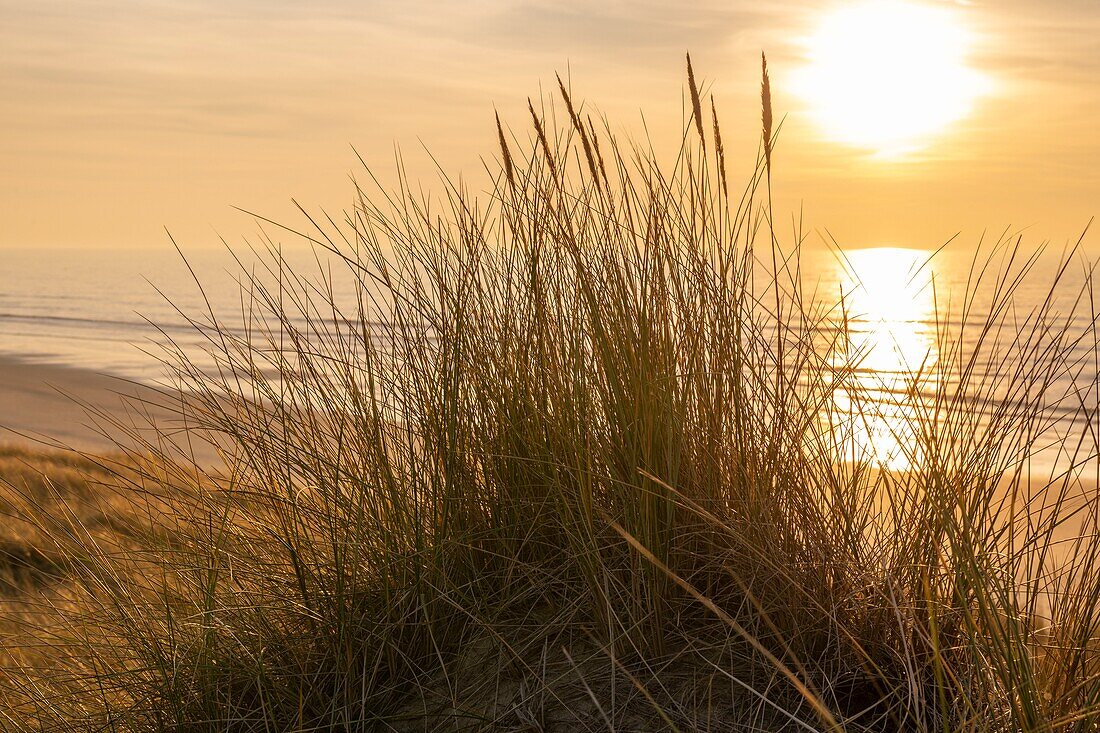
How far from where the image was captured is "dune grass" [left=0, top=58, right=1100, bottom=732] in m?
1.75

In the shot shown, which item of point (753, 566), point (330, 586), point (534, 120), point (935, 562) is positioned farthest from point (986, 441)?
point (330, 586)

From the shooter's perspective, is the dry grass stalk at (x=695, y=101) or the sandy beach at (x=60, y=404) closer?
the dry grass stalk at (x=695, y=101)

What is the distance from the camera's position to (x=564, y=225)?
89.2 inches

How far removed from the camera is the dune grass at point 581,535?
5.75 ft

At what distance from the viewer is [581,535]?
1.93m

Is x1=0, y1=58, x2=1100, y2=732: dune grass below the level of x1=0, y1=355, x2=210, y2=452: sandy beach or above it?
above

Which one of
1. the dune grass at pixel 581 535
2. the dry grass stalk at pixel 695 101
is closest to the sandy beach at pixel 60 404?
the dune grass at pixel 581 535

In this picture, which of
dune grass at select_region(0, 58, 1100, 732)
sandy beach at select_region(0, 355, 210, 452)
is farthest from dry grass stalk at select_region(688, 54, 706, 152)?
sandy beach at select_region(0, 355, 210, 452)

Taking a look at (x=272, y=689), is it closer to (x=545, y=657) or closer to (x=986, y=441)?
(x=545, y=657)

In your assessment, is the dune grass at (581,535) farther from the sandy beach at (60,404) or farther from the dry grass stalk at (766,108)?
the sandy beach at (60,404)

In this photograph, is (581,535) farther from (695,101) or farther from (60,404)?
(60,404)

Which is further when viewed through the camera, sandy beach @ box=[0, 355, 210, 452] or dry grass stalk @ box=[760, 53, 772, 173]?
sandy beach @ box=[0, 355, 210, 452]

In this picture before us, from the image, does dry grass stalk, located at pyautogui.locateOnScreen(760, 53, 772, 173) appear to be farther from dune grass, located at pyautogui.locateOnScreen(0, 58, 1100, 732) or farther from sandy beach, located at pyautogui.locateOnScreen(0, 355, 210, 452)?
sandy beach, located at pyautogui.locateOnScreen(0, 355, 210, 452)

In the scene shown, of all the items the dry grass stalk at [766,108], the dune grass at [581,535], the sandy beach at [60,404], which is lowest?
the sandy beach at [60,404]
